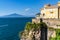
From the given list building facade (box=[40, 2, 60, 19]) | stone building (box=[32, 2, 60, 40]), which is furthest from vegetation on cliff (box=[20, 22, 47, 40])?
building facade (box=[40, 2, 60, 19])

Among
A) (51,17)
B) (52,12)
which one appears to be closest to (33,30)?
(51,17)

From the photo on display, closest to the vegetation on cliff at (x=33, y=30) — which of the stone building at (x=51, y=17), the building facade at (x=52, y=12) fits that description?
the stone building at (x=51, y=17)

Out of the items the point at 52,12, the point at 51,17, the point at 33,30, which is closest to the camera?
the point at 33,30

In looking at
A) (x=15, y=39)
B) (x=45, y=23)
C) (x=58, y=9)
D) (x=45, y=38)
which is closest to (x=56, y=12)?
(x=58, y=9)

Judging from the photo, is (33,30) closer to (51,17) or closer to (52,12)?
(51,17)

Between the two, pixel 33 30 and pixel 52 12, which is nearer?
pixel 33 30

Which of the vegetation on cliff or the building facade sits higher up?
the building facade

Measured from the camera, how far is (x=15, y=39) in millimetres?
87500

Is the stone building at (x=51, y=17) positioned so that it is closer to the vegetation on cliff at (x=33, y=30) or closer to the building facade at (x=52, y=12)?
Result: the building facade at (x=52, y=12)

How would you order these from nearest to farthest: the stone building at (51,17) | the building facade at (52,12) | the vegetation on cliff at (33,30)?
the stone building at (51,17)
the vegetation on cliff at (33,30)
the building facade at (52,12)

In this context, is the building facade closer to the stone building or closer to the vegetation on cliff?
the stone building

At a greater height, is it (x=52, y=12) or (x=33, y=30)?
(x=52, y=12)

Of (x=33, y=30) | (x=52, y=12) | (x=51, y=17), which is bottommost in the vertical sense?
(x=33, y=30)

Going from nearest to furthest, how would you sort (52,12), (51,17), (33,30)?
1. (33,30)
2. (52,12)
3. (51,17)
